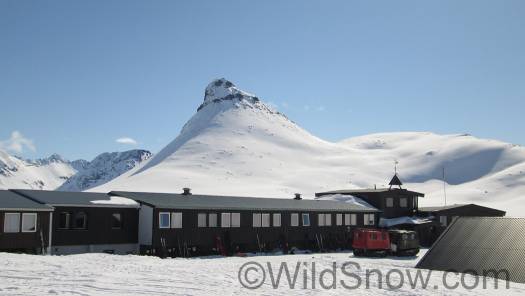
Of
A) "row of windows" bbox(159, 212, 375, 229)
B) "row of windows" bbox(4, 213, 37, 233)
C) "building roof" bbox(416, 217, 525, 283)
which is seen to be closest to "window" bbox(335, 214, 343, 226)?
"row of windows" bbox(159, 212, 375, 229)

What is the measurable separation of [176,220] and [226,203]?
19.0ft

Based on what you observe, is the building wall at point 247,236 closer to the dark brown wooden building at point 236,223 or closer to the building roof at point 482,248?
the dark brown wooden building at point 236,223

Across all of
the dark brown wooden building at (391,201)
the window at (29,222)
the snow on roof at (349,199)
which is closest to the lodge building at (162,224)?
the window at (29,222)

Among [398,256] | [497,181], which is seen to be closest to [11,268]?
[398,256]

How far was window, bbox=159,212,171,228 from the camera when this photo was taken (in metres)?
45.0

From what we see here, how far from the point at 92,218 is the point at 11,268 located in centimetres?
1593

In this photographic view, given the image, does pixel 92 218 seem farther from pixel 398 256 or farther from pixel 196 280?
pixel 398 256

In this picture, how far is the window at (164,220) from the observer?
4500 cm

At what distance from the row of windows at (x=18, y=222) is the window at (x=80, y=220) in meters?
3.36

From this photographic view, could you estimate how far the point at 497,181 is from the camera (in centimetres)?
19462

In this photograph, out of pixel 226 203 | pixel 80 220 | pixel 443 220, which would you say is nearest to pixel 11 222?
pixel 80 220

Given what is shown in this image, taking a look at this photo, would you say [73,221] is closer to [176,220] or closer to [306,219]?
[176,220]

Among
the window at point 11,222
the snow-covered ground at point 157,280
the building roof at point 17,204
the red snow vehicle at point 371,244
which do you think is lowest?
the snow-covered ground at point 157,280

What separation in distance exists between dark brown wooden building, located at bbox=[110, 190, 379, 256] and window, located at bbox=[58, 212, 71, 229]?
5572mm
